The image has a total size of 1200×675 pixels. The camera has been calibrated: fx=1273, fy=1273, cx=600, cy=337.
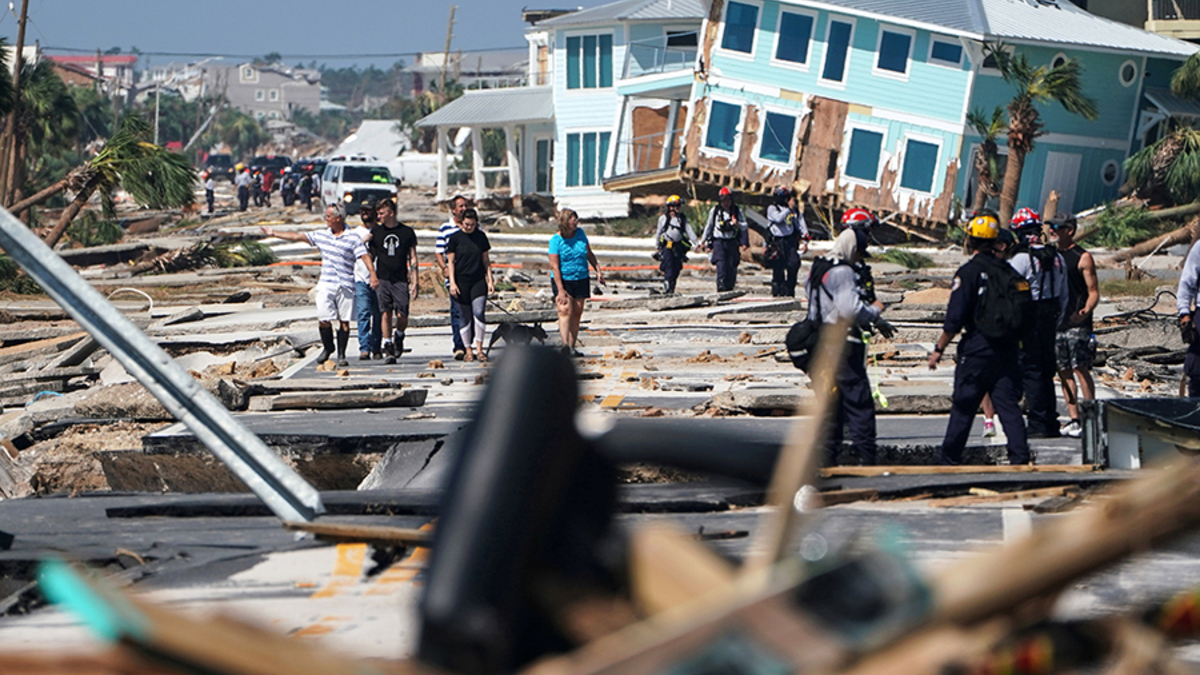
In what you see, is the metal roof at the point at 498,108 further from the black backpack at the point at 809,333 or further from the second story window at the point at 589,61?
the black backpack at the point at 809,333

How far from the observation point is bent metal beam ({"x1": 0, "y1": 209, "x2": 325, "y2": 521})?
5619 mm

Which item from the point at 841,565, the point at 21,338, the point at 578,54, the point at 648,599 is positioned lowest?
the point at 21,338

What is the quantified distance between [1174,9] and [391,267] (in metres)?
35.9

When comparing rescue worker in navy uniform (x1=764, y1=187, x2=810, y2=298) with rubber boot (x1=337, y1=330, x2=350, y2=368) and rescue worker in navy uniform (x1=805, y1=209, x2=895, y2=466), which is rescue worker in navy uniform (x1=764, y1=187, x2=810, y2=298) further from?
rescue worker in navy uniform (x1=805, y1=209, x2=895, y2=466)

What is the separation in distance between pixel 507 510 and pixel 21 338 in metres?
16.7

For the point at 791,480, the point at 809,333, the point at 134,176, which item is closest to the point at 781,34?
the point at 134,176

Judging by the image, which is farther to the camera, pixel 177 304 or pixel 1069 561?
pixel 177 304

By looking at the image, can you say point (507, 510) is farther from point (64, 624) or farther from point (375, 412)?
point (375, 412)

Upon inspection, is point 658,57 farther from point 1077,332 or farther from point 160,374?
point 160,374

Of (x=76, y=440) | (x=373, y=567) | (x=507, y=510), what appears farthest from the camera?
(x=76, y=440)

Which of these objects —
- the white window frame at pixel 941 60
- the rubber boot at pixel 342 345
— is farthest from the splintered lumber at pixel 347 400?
the white window frame at pixel 941 60

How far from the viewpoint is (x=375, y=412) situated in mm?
10961

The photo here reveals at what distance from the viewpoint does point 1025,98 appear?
28.7 m

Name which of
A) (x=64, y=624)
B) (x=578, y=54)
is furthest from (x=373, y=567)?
(x=578, y=54)
